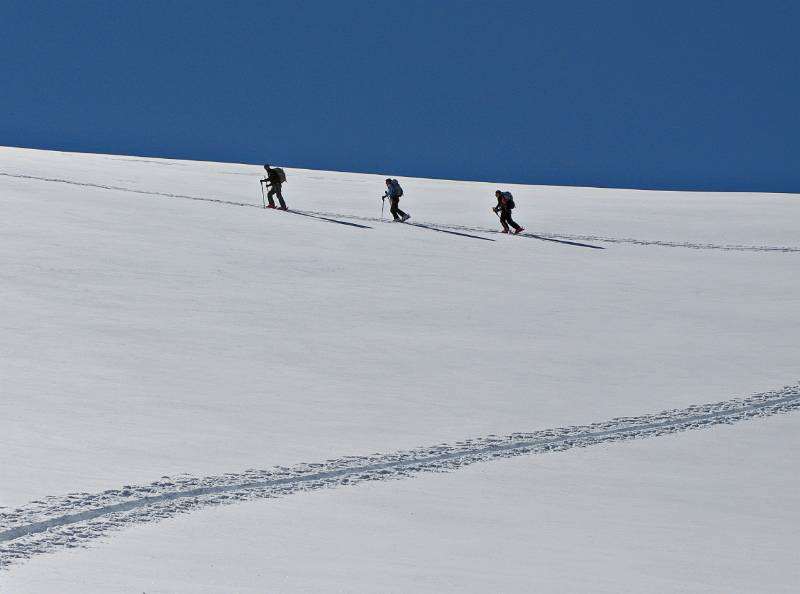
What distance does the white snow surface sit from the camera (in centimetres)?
705

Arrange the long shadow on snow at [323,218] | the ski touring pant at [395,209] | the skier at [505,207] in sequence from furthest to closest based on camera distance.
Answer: the ski touring pant at [395,209] → the long shadow on snow at [323,218] → the skier at [505,207]

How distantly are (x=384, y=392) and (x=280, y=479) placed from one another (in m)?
3.40

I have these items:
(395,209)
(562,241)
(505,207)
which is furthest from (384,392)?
(395,209)

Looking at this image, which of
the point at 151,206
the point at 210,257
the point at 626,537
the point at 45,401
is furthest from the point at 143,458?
the point at 151,206

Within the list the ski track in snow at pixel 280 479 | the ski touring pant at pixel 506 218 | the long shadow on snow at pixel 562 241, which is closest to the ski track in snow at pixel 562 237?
the long shadow on snow at pixel 562 241

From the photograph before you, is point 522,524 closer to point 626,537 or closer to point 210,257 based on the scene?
point 626,537

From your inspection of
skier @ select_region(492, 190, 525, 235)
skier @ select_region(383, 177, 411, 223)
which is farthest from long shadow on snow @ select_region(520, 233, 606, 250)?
skier @ select_region(383, 177, 411, 223)

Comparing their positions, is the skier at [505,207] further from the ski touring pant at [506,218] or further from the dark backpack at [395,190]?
the dark backpack at [395,190]

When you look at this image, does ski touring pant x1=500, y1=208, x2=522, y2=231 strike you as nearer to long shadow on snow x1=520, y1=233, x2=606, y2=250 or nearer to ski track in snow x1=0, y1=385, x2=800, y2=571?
long shadow on snow x1=520, y1=233, x2=606, y2=250

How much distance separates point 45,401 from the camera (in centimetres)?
1035

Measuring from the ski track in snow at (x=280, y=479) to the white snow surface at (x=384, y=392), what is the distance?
0.05 meters

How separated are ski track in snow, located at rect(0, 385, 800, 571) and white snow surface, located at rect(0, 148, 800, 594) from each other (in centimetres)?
5

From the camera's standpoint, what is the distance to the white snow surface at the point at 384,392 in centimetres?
705

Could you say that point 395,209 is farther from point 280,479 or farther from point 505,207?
point 280,479
